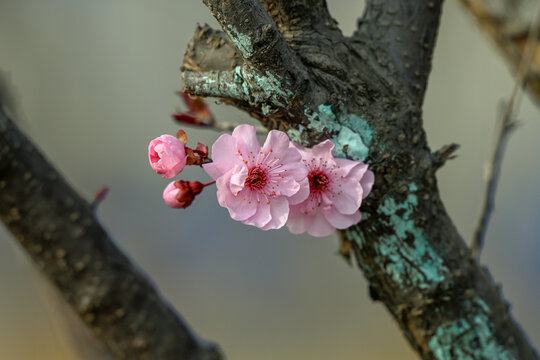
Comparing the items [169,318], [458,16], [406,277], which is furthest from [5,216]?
[458,16]

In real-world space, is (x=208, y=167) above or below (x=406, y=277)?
above

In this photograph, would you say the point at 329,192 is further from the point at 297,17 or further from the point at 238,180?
the point at 297,17

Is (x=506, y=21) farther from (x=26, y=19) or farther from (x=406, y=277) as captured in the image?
(x=26, y=19)

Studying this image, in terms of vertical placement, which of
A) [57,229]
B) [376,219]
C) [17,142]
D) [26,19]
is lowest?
[376,219]

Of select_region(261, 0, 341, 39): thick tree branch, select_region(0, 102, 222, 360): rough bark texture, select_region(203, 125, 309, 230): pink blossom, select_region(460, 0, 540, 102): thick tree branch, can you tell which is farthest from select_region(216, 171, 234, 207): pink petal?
select_region(460, 0, 540, 102): thick tree branch

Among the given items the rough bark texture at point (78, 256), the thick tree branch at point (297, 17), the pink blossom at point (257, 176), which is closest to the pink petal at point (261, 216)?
the pink blossom at point (257, 176)

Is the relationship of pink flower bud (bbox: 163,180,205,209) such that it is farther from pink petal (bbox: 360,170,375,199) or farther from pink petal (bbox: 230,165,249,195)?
pink petal (bbox: 360,170,375,199)
